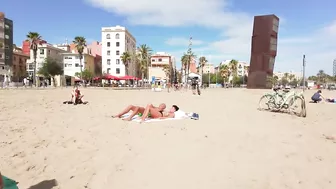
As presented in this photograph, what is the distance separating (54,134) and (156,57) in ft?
397

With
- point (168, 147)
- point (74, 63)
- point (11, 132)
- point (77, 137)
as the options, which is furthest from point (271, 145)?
point (74, 63)

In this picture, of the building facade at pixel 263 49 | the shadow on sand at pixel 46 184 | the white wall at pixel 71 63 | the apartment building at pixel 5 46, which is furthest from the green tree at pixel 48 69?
the shadow on sand at pixel 46 184

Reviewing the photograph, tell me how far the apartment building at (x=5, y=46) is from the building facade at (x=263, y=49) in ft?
177

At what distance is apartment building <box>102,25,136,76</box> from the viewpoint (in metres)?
87.4

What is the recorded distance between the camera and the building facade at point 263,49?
41719 millimetres

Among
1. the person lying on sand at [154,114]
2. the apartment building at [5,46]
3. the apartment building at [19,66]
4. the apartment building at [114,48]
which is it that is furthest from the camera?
the apartment building at [114,48]

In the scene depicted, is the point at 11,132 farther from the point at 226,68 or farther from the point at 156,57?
the point at 156,57

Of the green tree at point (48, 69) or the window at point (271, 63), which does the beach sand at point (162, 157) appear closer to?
the window at point (271, 63)

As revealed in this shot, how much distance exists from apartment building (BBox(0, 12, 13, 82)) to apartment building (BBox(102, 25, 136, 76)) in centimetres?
2511

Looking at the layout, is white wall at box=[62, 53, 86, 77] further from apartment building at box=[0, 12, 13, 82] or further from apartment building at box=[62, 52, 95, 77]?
apartment building at box=[0, 12, 13, 82]

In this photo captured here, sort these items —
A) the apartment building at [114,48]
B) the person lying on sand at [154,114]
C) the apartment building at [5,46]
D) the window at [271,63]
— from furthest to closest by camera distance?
1. the apartment building at [114,48]
2. the apartment building at [5,46]
3. the window at [271,63]
4. the person lying on sand at [154,114]

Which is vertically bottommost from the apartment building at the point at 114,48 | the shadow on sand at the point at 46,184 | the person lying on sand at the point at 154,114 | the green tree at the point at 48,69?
the shadow on sand at the point at 46,184

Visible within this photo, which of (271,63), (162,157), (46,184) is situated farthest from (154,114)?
(271,63)

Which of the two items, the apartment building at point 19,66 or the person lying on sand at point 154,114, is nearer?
the person lying on sand at point 154,114
